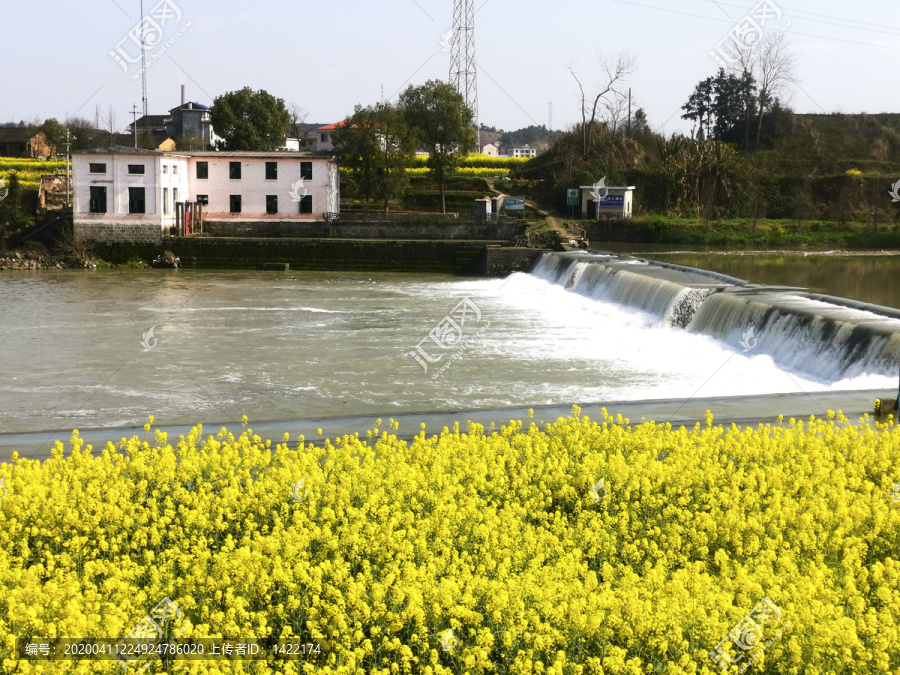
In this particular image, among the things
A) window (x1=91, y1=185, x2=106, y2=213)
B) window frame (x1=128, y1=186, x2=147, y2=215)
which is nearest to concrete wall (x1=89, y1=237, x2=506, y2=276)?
window frame (x1=128, y1=186, x2=147, y2=215)

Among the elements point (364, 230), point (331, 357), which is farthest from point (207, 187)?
point (331, 357)

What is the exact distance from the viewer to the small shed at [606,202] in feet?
158

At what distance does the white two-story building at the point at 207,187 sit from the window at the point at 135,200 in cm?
4

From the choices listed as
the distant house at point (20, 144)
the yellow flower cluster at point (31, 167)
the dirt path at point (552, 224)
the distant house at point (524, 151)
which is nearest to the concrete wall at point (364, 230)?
the dirt path at point (552, 224)

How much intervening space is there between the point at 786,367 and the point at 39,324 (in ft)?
55.8

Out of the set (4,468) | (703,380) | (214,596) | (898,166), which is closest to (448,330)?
(703,380)

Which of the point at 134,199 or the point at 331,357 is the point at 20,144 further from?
the point at 331,357

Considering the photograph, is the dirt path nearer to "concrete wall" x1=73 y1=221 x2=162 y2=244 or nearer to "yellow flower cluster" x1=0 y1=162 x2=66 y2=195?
"concrete wall" x1=73 y1=221 x2=162 y2=244

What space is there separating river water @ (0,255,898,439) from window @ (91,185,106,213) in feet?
32.2

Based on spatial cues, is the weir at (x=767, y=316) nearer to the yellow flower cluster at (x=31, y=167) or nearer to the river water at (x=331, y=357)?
the river water at (x=331, y=357)

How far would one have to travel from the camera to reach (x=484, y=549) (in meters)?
6.16

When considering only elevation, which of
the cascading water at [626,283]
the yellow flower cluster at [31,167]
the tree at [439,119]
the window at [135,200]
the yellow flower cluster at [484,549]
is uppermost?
the tree at [439,119]

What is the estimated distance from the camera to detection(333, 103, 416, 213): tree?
43375 millimetres

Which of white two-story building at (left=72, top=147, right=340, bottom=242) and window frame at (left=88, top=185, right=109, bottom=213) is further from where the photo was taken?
window frame at (left=88, top=185, right=109, bottom=213)
